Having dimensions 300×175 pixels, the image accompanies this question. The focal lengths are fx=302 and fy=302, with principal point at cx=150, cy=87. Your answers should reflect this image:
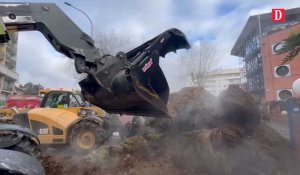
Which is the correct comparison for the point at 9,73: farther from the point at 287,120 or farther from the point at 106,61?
the point at 106,61

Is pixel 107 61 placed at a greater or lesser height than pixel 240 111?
greater

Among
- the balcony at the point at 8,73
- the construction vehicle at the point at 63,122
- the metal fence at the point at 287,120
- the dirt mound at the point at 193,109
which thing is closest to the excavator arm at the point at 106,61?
the dirt mound at the point at 193,109

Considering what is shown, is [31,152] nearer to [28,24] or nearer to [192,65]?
[28,24]

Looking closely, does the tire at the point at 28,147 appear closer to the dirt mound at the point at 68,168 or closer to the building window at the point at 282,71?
the dirt mound at the point at 68,168

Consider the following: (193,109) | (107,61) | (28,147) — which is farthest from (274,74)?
(28,147)

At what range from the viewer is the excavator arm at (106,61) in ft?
11.7

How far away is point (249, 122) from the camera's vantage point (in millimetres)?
5145

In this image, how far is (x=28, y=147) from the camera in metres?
3.76

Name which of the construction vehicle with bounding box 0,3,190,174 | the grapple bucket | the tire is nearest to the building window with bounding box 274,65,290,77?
the grapple bucket

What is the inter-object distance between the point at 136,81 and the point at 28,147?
1.62 metres

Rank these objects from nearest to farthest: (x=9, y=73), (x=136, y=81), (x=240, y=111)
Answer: (x=136, y=81)
(x=240, y=111)
(x=9, y=73)

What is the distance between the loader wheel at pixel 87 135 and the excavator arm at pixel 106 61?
18.2 ft

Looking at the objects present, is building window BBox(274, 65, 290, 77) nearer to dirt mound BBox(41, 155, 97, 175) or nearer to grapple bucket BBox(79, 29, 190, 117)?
dirt mound BBox(41, 155, 97, 175)

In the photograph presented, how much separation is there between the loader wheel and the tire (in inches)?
209
